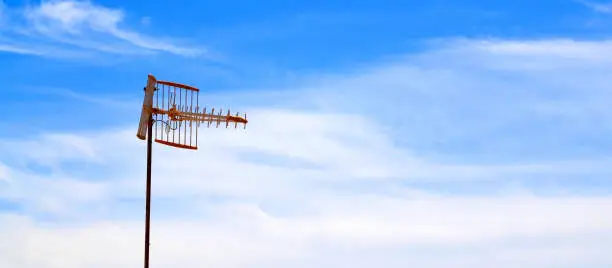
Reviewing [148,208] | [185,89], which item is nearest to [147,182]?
[148,208]

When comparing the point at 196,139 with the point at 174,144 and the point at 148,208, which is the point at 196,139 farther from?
the point at 148,208

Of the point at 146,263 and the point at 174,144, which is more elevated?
the point at 174,144

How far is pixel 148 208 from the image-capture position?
8062cm

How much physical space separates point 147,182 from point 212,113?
31.1ft

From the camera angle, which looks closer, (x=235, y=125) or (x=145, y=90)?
(x=145, y=90)

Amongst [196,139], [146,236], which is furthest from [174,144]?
[146,236]

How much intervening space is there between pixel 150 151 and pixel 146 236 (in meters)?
5.75

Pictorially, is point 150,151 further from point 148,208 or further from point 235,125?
point 235,125

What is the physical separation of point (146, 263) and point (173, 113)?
1079 centimetres

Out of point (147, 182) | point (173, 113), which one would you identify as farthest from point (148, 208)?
point (173, 113)

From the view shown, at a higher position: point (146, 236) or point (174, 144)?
point (174, 144)

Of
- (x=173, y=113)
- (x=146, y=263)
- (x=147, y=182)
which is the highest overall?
(x=173, y=113)

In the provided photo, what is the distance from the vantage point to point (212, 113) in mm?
88000

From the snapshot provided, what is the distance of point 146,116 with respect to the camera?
82.8m
